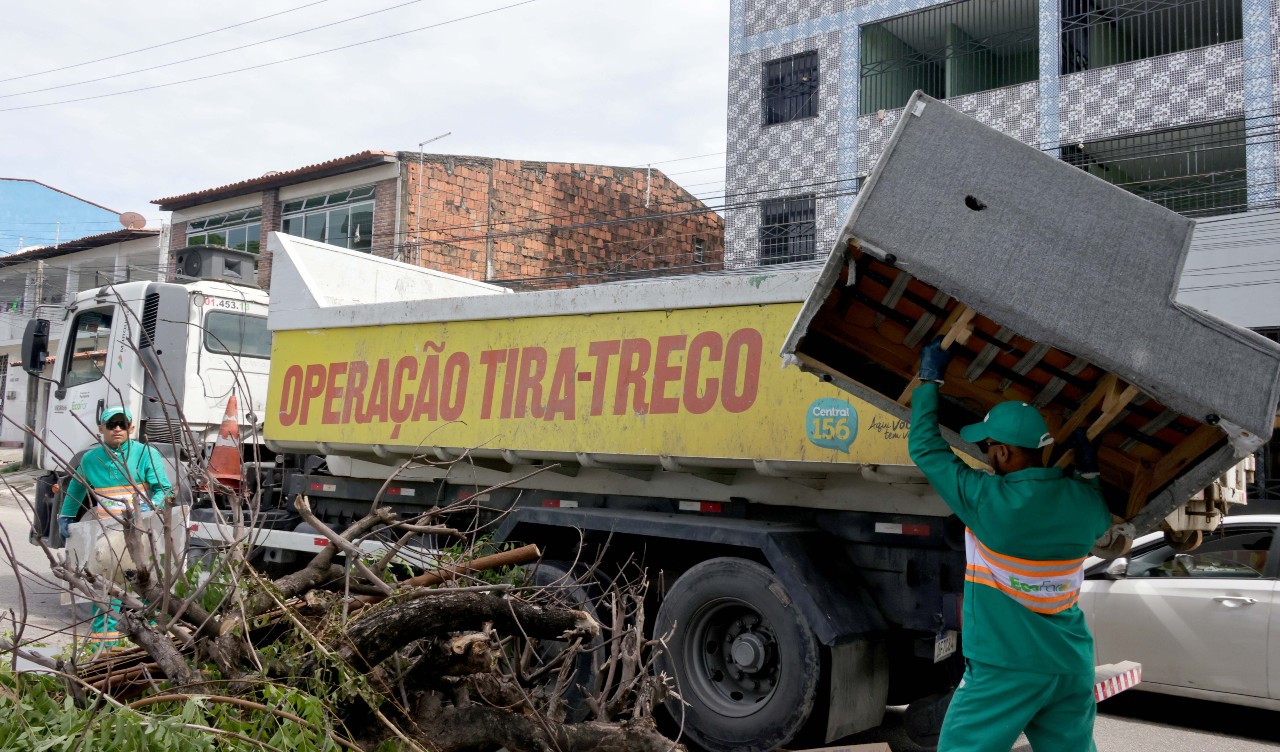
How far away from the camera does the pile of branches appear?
3.08 meters

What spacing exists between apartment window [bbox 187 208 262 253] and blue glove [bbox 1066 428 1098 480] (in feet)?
75.6

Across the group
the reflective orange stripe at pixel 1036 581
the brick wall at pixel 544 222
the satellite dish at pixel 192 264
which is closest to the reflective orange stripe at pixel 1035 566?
the reflective orange stripe at pixel 1036 581

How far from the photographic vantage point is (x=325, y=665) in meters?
3.43

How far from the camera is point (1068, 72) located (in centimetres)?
1702

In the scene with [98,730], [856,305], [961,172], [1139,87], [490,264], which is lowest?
[98,730]

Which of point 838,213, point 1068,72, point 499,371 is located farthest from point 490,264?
point 499,371

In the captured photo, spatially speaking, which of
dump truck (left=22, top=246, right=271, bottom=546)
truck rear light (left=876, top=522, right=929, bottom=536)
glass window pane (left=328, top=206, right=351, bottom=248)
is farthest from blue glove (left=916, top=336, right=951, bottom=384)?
glass window pane (left=328, top=206, right=351, bottom=248)

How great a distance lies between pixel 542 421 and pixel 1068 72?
46.6ft

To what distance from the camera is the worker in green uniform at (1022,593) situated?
138 inches

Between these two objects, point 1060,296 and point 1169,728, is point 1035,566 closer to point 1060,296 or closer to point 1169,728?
point 1060,296

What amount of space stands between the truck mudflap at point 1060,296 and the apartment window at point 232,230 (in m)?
22.8

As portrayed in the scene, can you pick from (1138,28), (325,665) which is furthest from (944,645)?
(1138,28)

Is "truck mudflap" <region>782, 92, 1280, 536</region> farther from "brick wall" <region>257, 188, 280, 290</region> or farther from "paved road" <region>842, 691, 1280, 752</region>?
"brick wall" <region>257, 188, 280, 290</region>

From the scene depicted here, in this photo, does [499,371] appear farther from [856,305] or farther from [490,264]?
[490,264]
